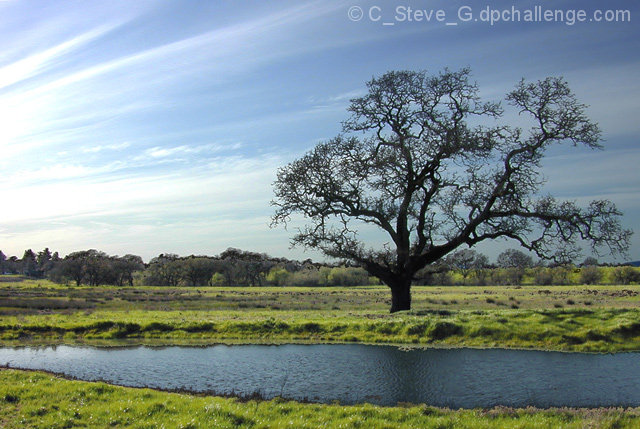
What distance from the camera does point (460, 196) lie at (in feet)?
105

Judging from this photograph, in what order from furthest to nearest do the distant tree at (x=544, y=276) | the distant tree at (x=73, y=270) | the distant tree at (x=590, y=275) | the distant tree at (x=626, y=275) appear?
the distant tree at (x=73, y=270) → the distant tree at (x=590, y=275) → the distant tree at (x=544, y=276) → the distant tree at (x=626, y=275)

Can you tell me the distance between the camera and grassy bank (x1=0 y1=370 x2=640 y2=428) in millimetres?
12008

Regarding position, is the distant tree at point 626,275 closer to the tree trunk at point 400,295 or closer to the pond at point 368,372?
the tree trunk at point 400,295

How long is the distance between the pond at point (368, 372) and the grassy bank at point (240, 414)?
1.73 metres

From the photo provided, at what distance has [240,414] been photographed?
12648mm

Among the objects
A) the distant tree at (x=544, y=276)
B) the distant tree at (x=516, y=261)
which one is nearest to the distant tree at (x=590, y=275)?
the distant tree at (x=544, y=276)

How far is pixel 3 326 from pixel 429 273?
2960 centimetres

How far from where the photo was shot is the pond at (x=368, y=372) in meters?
15.7

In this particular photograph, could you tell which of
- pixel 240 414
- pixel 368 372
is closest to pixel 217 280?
pixel 368 372

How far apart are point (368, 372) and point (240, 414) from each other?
7.60 metres

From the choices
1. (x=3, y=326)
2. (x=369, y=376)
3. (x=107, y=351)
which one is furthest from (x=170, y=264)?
(x=369, y=376)

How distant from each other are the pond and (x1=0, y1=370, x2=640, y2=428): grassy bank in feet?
5.67

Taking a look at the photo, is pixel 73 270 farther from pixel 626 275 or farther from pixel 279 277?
pixel 626 275

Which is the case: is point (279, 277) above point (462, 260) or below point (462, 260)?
below
